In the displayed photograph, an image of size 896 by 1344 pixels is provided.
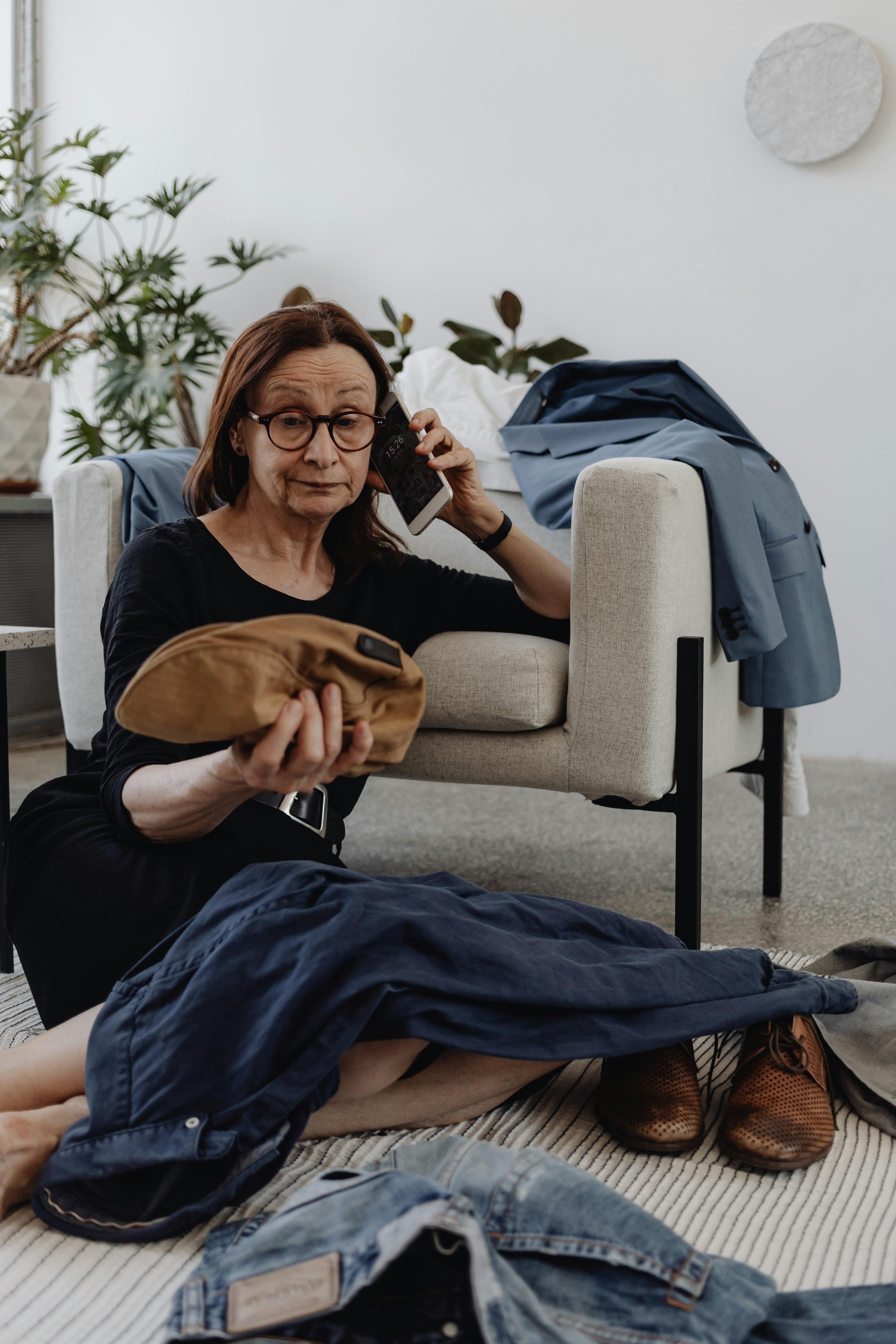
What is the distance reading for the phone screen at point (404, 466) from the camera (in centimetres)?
135

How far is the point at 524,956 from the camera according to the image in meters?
0.94

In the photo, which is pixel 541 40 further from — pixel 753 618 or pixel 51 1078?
pixel 51 1078

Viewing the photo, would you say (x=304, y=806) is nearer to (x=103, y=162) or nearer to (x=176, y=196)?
(x=103, y=162)

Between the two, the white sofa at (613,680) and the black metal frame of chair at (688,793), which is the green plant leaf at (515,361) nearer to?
the white sofa at (613,680)

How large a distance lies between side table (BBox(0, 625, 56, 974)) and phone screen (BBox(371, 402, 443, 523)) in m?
0.47

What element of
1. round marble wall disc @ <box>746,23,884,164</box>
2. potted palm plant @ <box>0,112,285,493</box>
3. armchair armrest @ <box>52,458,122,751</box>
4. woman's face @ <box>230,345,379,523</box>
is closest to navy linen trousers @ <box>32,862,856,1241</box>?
woman's face @ <box>230,345,379,523</box>

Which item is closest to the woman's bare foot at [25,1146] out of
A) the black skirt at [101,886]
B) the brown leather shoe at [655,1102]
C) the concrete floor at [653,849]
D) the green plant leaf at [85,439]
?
the black skirt at [101,886]

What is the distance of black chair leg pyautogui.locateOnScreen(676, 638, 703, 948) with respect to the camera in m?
1.45

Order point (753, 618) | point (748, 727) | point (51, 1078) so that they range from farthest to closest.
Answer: point (748, 727)
point (753, 618)
point (51, 1078)

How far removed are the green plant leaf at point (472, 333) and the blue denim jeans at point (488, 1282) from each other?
255 centimetres

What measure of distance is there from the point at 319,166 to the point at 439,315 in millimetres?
597

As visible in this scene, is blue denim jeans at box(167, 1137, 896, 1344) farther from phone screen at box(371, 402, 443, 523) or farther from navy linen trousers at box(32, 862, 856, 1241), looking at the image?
phone screen at box(371, 402, 443, 523)

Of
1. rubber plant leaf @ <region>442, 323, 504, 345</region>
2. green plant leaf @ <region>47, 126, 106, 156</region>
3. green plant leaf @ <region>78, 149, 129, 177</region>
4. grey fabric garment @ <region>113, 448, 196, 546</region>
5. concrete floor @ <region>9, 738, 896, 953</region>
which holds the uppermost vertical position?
green plant leaf @ <region>47, 126, 106, 156</region>

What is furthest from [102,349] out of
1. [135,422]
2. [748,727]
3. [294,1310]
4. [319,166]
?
[294,1310]
